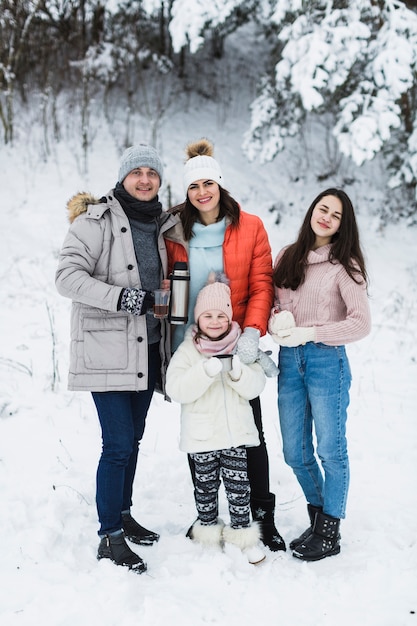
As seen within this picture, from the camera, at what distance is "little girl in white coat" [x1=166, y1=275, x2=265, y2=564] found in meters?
2.92

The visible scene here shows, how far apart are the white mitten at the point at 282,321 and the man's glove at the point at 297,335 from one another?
0.03 m

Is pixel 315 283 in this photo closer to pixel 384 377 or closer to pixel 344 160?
pixel 384 377

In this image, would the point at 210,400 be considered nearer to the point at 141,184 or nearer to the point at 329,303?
the point at 329,303

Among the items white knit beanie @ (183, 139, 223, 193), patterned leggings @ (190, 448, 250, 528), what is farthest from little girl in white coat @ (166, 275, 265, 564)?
white knit beanie @ (183, 139, 223, 193)

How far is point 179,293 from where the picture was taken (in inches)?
112

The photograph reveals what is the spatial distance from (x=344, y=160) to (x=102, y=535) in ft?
29.5

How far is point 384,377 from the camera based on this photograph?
5445 mm

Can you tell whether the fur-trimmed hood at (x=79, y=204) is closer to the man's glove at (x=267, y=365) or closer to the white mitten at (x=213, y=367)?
the white mitten at (x=213, y=367)

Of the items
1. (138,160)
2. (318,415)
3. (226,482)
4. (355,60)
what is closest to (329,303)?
(318,415)

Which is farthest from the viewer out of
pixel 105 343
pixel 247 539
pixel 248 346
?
pixel 247 539

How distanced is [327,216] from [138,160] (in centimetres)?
106

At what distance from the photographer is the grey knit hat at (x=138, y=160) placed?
2.89m

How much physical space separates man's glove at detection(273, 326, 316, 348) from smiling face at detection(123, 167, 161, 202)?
1033mm

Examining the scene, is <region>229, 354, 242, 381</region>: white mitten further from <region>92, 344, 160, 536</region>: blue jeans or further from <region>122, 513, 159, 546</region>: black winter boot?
<region>122, 513, 159, 546</region>: black winter boot
